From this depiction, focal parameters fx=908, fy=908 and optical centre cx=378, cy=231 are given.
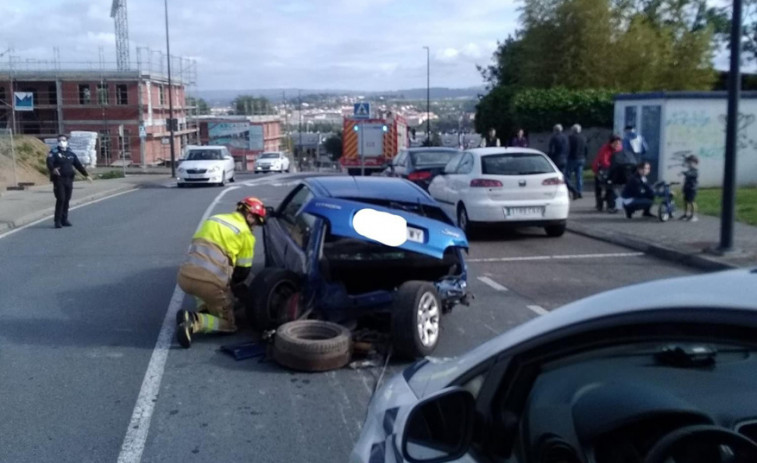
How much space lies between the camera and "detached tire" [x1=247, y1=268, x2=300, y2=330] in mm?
8188

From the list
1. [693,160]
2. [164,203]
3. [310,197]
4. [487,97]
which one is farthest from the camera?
[487,97]

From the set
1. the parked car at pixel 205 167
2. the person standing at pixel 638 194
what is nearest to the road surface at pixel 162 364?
the person standing at pixel 638 194

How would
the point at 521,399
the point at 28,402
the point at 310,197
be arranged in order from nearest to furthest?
the point at 521,399 < the point at 28,402 < the point at 310,197

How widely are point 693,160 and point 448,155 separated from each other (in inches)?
273

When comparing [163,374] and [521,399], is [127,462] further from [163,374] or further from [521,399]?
[521,399]

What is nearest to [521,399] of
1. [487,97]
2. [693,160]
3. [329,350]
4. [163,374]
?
[329,350]

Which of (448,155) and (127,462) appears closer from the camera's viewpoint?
(127,462)

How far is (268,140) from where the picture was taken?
10712cm

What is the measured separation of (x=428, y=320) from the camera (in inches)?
305

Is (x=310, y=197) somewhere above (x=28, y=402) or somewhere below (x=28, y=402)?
above

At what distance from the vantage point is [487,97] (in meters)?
39.4

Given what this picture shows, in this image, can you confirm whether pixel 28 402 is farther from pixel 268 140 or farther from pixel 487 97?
pixel 268 140

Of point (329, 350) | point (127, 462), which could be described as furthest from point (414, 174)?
point (127, 462)

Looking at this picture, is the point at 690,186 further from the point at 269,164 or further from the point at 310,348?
the point at 269,164
